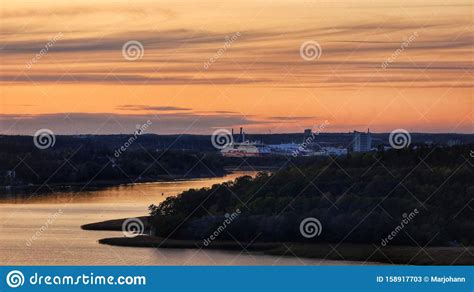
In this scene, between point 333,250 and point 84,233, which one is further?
point 84,233

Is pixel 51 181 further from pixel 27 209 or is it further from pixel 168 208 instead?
pixel 168 208

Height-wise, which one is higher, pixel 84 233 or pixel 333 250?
pixel 84 233

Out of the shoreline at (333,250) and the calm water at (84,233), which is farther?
the shoreline at (333,250)

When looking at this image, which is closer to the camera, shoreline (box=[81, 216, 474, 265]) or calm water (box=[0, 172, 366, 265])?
calm water (box=[0, 172, 366, 265])
